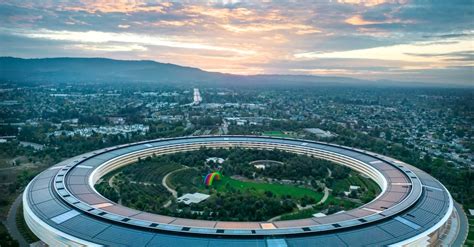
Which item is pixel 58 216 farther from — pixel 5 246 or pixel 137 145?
pixel 137 145

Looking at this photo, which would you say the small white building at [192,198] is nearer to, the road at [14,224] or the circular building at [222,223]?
the circular building at [222,223]

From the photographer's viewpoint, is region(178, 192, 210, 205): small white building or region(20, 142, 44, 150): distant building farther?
region(20, 142, 44, 150): distant building

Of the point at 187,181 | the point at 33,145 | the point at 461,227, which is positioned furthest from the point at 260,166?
the point at 33,145

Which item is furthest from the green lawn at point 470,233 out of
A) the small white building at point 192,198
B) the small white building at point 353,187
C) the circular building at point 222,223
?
the small white building at point 192,198

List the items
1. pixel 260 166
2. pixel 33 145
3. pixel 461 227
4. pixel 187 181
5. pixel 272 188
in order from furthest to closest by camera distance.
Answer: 1. pixel 33 145
2. pixel 260 166
3. pixel 187 181
4. pixel 272 188
5. pixel 461 227

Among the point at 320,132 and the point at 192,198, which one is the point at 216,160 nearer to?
the point at 192,198

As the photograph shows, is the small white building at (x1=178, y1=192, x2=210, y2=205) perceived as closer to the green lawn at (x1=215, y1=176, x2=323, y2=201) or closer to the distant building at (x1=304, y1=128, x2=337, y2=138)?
the green lawn at (x1=215, y1=176, x2=323, y2=201)

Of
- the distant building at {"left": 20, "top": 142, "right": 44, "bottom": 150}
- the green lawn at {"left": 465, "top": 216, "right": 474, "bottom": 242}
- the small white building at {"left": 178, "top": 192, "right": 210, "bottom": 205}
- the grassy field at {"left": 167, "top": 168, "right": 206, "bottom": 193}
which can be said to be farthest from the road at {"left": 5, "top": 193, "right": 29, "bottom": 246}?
the green lawn at {"left": 465, "top": 216, "right": 474, "bottom": 242}

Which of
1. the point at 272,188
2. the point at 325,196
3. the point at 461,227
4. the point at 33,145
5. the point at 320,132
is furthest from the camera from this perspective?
the point at 320,132
